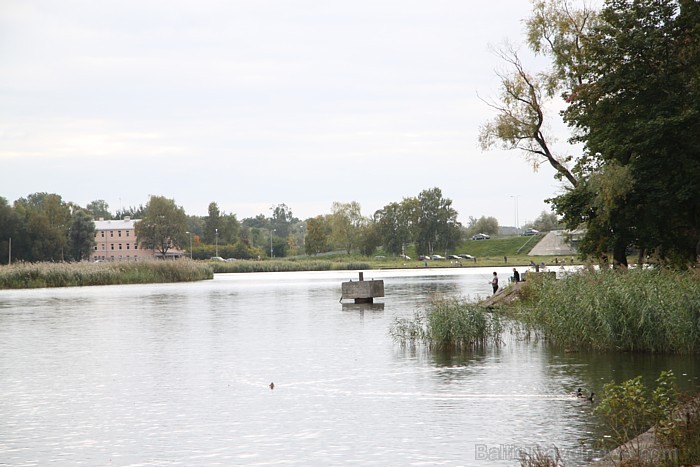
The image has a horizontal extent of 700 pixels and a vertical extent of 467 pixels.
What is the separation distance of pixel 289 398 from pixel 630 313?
10.1 m

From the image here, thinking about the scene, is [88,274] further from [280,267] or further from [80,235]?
[80,235]

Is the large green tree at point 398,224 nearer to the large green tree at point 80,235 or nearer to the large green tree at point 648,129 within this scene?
the large green tree at point 80,235

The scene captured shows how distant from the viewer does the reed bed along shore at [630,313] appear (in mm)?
23047

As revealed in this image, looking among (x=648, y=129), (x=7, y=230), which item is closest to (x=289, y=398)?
(x=648, y=129)

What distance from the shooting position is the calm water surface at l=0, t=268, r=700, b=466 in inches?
568

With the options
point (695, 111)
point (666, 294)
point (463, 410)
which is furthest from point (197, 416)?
point (695, 111)

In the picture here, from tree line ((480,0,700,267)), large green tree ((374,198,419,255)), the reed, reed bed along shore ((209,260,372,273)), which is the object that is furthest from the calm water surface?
large green tree ((374,198,419,255))

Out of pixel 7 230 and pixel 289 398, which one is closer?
pixel 289 398

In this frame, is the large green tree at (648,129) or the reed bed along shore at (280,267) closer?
the large green tree at (648,129)

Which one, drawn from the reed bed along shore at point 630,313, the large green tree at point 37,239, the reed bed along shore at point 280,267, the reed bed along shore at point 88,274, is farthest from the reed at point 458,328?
the large green tree at point 37,239

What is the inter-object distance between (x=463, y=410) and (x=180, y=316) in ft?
98.1

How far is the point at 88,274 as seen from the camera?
88.4m

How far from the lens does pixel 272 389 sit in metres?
20.9

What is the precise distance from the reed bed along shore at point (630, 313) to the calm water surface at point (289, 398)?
2.24 feet
